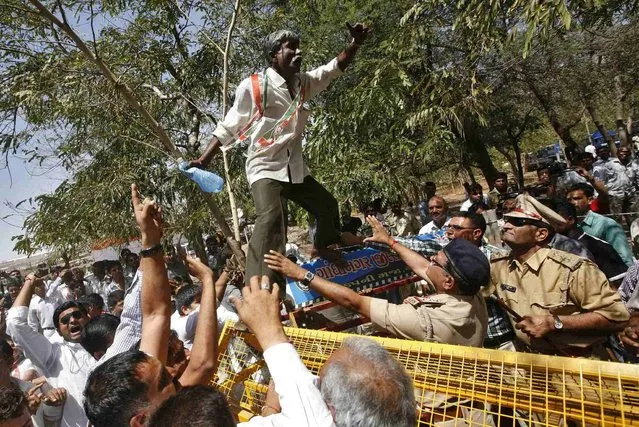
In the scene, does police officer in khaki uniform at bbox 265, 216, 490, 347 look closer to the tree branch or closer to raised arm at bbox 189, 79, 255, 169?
the tree branch

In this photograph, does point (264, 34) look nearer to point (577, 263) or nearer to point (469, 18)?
point (469, 18)

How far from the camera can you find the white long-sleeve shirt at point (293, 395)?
1.30 metres

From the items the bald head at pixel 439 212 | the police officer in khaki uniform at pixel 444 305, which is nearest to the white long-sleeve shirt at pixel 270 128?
the police officer in khaki uniform at pixel 444 305

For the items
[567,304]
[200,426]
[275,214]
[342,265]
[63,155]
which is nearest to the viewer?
[200,426]

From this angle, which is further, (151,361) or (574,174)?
(574,174)

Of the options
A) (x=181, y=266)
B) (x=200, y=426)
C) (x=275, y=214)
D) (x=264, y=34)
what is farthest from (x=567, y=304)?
(x=264, y=34)

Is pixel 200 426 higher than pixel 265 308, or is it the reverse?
pixel 265 308

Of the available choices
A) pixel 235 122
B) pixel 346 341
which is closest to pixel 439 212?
pixel 235 122

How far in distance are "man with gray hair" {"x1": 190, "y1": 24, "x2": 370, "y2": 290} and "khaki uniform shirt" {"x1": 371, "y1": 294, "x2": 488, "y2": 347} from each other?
31.1 inches

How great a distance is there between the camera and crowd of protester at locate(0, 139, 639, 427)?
135 cm

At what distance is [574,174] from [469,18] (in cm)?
277

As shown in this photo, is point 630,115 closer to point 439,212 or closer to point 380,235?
point 439,212

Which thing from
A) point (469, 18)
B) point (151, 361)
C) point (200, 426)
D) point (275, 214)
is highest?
point (469, 18)

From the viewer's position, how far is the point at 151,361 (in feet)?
5.79
